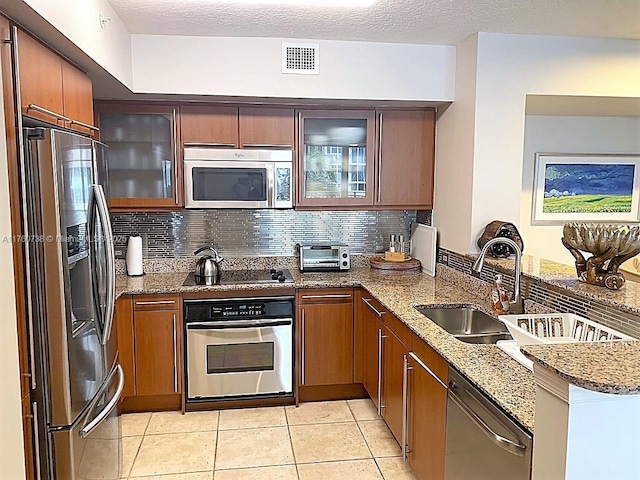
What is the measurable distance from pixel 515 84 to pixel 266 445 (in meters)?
2.70

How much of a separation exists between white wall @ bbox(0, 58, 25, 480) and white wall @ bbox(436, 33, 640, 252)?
8.42ft

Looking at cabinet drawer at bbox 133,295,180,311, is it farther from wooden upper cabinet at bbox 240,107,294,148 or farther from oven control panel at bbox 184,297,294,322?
wooden upper cabinet at bbox 240,107,294,148

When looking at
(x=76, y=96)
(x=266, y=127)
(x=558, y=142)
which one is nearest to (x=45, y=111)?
(x=76, y=96)

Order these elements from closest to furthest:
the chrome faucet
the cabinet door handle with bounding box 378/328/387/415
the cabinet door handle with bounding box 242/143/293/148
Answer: the chrome faucet
the cabinet door handle with bounding box 378/328/387/415
the cabinet door handle with bounding box 242/143/293/148

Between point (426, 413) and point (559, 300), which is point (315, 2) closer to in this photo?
point (559, 300)

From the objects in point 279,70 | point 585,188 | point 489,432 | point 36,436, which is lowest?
point 36,436

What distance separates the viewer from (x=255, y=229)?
4.11m

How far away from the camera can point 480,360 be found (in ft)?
6.73

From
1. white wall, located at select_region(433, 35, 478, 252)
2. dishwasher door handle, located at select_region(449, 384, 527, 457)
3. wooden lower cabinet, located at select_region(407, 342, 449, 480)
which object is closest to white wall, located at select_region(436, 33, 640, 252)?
white wall, located at select_region(433, 35, 478, 252)

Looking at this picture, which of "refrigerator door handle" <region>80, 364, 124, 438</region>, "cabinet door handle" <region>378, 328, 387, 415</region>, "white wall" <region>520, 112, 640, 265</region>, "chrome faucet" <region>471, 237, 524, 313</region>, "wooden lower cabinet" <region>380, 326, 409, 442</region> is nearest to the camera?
"refrigerator door handle" <region>80, 364, 124, 438</region>

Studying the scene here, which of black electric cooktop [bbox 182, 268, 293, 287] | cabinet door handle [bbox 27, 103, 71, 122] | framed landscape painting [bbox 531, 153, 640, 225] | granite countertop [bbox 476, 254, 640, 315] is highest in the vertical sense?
cabinet door handle [bbox 27, 103, 71, 122]

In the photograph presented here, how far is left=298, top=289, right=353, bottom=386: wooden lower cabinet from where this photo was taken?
141 inches

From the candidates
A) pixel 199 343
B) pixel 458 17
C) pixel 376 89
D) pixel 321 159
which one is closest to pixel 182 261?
pixel 199 343

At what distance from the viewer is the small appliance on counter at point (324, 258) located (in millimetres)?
3977
